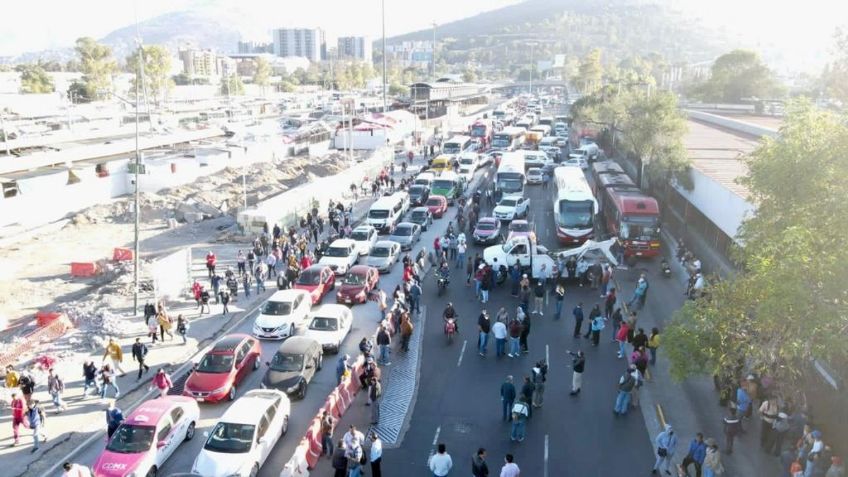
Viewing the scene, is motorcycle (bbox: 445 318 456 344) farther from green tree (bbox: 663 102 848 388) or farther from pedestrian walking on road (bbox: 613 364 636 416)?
green tree (bbox: 663 102 848 388)

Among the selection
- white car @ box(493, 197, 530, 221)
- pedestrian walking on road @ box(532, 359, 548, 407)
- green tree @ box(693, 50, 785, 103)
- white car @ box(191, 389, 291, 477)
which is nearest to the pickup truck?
white car @ box(493, 197, 530, 221)

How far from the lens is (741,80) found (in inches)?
3383

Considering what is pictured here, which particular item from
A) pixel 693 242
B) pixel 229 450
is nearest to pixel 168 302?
pixel 229 450

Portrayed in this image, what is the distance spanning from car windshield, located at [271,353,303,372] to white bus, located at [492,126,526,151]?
162 feet

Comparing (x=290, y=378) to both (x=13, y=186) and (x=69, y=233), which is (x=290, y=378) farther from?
(x=13, y=186)

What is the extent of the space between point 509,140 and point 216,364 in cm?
5315

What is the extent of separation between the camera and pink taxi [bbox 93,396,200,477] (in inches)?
502

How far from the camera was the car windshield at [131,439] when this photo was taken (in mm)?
13141

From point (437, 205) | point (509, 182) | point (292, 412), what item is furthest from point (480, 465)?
point (509, 182)

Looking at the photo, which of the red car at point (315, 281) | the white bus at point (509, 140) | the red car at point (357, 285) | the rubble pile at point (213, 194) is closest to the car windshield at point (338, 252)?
the red car at point (315, 281)

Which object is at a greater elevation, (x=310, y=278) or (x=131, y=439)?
(x=310, y=278)

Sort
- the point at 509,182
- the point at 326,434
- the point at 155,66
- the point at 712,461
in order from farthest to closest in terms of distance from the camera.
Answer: the point at 155,66
the point at 509,182
the point at 326,434
the point at 712,461

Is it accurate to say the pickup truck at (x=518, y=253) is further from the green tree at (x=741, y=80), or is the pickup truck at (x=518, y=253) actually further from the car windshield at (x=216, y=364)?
the green tree at (x=741, y=80)

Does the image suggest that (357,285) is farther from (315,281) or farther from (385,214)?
(385,214)
